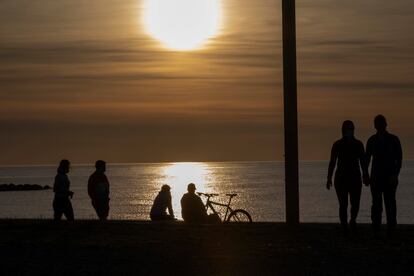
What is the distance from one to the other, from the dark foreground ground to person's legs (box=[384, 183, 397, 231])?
1.01 feet

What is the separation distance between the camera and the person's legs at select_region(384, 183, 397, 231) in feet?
52.4

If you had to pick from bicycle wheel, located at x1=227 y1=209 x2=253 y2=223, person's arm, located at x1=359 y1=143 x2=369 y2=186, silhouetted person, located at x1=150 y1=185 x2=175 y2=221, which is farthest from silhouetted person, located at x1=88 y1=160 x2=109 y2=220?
person's arm, located at x1=359 y1=143 x2=369 y2=186

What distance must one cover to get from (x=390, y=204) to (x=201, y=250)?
12.1 feet

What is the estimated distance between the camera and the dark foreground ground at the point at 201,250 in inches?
498

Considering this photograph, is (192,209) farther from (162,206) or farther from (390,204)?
(390,204)

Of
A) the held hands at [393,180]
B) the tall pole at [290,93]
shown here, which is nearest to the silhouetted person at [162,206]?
the tall pole at [290,93]

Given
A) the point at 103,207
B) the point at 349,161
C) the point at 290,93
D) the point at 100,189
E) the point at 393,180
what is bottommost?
the point at 103,207

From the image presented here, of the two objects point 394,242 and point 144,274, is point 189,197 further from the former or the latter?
point 144,274

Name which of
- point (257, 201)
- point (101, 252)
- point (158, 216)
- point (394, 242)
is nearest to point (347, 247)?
point (394, 242)

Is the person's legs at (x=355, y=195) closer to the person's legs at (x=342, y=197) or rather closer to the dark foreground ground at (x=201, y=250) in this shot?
the person's legs at (x=342, y=197)

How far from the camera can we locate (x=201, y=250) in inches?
571

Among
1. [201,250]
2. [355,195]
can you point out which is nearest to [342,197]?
[355,195]

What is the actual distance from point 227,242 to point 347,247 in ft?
6.60

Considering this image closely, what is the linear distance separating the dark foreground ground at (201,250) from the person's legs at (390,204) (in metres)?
0.31
